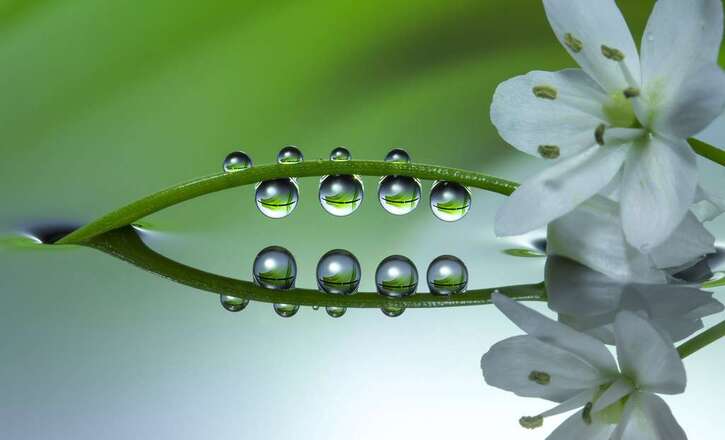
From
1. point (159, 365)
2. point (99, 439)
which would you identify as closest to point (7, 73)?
point (159, 365)

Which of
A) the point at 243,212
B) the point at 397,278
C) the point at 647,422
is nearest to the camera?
the point at 647,422

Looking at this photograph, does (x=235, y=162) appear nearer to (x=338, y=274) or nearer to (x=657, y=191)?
(x=338, y=274)

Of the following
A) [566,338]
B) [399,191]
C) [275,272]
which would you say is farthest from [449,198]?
[566,338]

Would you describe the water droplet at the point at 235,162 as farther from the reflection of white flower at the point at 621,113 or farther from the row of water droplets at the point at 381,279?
the reflection of white flower at the point at 621,113

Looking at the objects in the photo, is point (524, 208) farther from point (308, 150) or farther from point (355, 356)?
point (308, 150)

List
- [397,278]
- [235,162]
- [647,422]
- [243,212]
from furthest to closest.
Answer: [243,212], [235,162], [397,278], [647,422]

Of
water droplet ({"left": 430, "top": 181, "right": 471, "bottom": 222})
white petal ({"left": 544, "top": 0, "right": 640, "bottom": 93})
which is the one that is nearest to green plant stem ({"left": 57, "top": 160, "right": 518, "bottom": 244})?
water droplet ({"left": 430, "top": 181, "right": 471, "bottom": 222})
